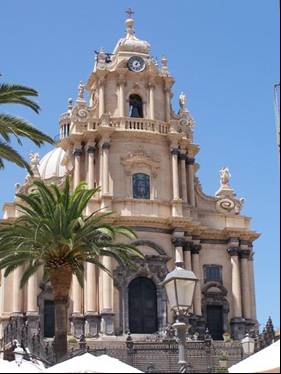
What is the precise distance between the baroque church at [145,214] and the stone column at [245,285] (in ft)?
0.21

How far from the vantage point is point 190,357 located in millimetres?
39781

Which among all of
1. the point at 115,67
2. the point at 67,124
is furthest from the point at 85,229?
the point at 67,124

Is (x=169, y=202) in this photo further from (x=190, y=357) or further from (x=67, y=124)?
(x=67, y=124)

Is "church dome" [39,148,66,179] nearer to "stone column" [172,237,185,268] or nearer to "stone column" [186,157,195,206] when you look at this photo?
"stone column" [186,157,195,206]

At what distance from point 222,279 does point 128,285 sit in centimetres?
680

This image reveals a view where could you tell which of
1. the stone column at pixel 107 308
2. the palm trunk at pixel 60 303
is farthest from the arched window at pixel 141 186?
the palm trunk at pixel 60 303

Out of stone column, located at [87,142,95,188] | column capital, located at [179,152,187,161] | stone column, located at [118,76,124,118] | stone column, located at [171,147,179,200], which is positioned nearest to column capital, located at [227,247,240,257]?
stone column, located at [171,147,179,200]

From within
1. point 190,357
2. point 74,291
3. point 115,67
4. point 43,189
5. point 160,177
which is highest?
point 115,67

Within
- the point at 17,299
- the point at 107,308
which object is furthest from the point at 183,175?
the point at 17,299

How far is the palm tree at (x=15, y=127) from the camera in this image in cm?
2822

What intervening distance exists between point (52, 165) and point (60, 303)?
41366 mm

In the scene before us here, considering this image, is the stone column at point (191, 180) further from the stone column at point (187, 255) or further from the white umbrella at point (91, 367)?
the white umbrella at point (91, 367)

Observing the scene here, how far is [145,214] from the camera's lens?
166 feet

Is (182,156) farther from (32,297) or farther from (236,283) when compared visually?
(32,297)
